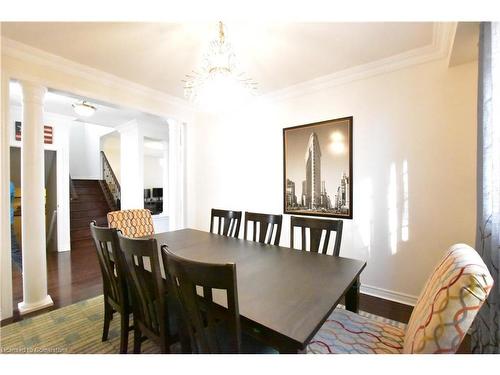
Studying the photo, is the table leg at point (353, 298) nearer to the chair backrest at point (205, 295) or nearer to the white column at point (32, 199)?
the chair backrest at point (205, 295)

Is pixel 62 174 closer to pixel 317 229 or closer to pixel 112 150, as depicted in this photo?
pixel 112 150

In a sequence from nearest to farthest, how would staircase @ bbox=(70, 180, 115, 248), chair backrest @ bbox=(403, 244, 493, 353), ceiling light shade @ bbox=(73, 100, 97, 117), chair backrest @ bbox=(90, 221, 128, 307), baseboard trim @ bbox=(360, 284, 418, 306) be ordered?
chair backrest @ bbox=(403, 244, 493, 353), chair backrest @ bbox=(90, 221, 128, 307), baseboard trim @ bbox=(360, 284, 418, 306), ceiling light shade @ bbox=(73, 100, 97, 117), staircase @ bbox=(70, 180, 115, 248)

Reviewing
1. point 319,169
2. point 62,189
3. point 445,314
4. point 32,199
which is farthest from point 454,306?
point 62,189

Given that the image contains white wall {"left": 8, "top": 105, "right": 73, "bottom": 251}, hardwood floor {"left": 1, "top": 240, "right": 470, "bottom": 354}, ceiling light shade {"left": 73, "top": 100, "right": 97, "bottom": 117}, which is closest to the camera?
hardwood floor {"left": 1, "top": 240, "right": 470, "bottom": 354}

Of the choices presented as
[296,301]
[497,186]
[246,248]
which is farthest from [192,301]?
[497,186]

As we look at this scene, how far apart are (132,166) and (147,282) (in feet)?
12.5

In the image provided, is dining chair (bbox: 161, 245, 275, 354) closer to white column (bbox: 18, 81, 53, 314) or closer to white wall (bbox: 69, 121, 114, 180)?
white column (bbox: 18, 81, 53, 314)

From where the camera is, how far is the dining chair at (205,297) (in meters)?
0.79

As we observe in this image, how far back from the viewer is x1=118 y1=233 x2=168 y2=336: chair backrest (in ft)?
3.61

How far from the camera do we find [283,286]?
1.14 metres

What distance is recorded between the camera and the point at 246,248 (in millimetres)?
1812

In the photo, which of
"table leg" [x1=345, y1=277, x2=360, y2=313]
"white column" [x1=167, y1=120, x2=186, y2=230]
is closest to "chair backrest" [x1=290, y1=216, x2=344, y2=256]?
"table leg" [x1=345, y1=277, x2=360, y2=313]

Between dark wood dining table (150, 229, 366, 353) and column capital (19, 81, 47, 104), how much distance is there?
1.89 meters

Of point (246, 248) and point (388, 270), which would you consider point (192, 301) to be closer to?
point (246, 248)
